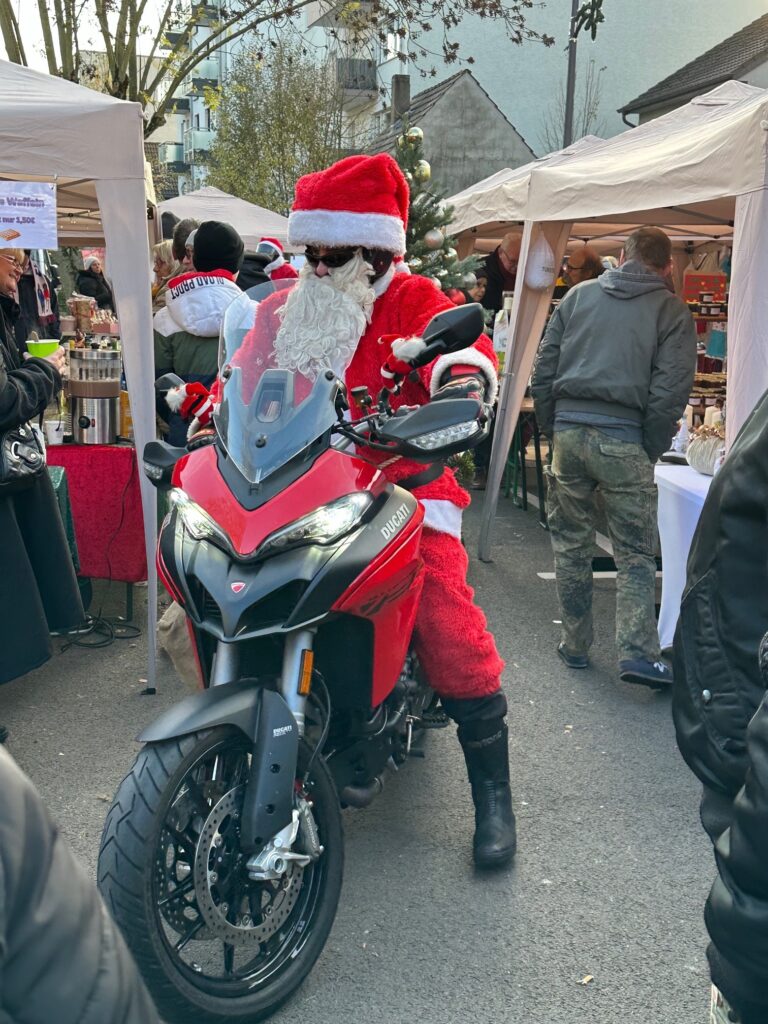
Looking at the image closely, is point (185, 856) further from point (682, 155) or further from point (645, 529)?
point (682, 155)

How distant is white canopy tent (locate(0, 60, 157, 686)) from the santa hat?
4.92 feet

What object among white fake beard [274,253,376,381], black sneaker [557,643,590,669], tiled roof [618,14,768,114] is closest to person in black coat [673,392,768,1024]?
white fake beard [274,253,376,381]

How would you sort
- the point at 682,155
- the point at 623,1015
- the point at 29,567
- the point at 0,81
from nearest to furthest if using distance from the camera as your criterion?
the point at 623,1015 → the point at 29,567 → the point at 0,81 → the point at 682,155

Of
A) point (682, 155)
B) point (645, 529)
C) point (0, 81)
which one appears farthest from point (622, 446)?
point (0, 81)

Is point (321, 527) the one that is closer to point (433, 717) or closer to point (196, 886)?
point (196, 886)

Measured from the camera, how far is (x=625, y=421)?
5395mm

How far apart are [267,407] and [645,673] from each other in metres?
3.01

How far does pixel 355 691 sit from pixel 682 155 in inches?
147

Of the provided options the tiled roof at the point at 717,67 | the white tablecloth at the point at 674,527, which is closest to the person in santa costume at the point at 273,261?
the white tablecloth at the point at 674,527

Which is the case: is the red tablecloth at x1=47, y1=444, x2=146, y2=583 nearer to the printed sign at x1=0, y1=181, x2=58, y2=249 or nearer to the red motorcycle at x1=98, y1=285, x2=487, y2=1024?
the printed sign at x1=0, y1=181, x2=58, y2=249

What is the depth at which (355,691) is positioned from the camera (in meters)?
2.90

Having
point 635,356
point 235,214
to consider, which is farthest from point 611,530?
point 235,214

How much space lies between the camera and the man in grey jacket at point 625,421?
5363mm

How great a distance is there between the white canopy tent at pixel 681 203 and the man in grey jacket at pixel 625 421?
0.45m
